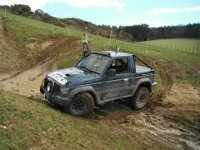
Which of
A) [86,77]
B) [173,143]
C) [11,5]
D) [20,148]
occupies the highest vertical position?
[11,5]

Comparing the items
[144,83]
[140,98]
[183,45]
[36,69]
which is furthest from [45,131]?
[183,45]

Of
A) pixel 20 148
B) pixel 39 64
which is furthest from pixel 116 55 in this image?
pixel 39 64

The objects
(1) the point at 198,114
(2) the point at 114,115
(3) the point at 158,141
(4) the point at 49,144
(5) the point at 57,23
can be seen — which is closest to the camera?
(4) the point at 49,144

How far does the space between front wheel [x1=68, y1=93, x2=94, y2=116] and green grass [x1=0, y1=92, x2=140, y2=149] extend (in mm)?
601

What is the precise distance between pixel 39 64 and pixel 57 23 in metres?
23.5

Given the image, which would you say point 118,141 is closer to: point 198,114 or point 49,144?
point 49,144

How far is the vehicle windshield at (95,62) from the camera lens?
1335 cm

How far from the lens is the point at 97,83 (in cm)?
1287

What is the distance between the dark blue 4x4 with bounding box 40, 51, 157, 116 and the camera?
12288 mm

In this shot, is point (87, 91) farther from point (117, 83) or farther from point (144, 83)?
point (144, 83)

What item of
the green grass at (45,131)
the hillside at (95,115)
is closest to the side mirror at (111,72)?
the hillside at (95,115)

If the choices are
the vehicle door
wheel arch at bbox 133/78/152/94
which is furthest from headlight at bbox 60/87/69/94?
wheel arch at bbox 133/78/152/94

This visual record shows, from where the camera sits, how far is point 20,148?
8523mm

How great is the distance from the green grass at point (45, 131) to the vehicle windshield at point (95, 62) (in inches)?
90.4
